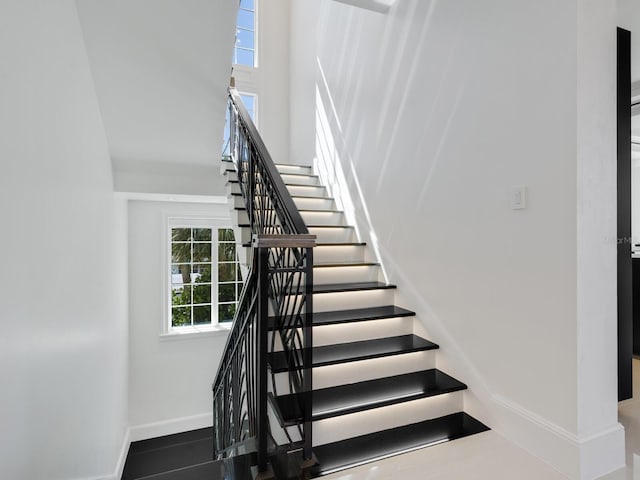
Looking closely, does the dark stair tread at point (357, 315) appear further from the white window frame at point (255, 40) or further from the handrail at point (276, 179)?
the white window frame at point (255, 40)

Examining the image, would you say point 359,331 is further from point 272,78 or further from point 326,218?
point 272,78

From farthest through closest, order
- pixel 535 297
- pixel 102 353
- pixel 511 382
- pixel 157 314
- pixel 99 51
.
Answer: pixel 157 314 → pixel 102 353 → pixel 99 51 → pixel 511 382 → pixel 535 297

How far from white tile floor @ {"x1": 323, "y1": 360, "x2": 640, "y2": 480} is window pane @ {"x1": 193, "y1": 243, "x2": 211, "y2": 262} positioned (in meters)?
4.36

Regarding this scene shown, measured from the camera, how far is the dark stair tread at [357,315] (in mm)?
2634

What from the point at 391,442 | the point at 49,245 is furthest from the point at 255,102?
the point at 391,442

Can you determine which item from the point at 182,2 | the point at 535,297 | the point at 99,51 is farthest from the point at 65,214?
the point at 535,297

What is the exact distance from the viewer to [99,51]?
226 centimetres

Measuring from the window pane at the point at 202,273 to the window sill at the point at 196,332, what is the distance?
707mm

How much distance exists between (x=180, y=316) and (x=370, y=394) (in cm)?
402

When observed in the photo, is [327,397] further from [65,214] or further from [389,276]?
[65,214]

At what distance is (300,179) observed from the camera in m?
4.84

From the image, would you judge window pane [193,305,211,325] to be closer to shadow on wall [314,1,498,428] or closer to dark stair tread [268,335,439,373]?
shadow on wall [314,1,498,428]

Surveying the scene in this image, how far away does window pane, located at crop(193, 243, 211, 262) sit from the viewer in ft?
18.4

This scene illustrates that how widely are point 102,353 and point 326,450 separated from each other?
230 cm
